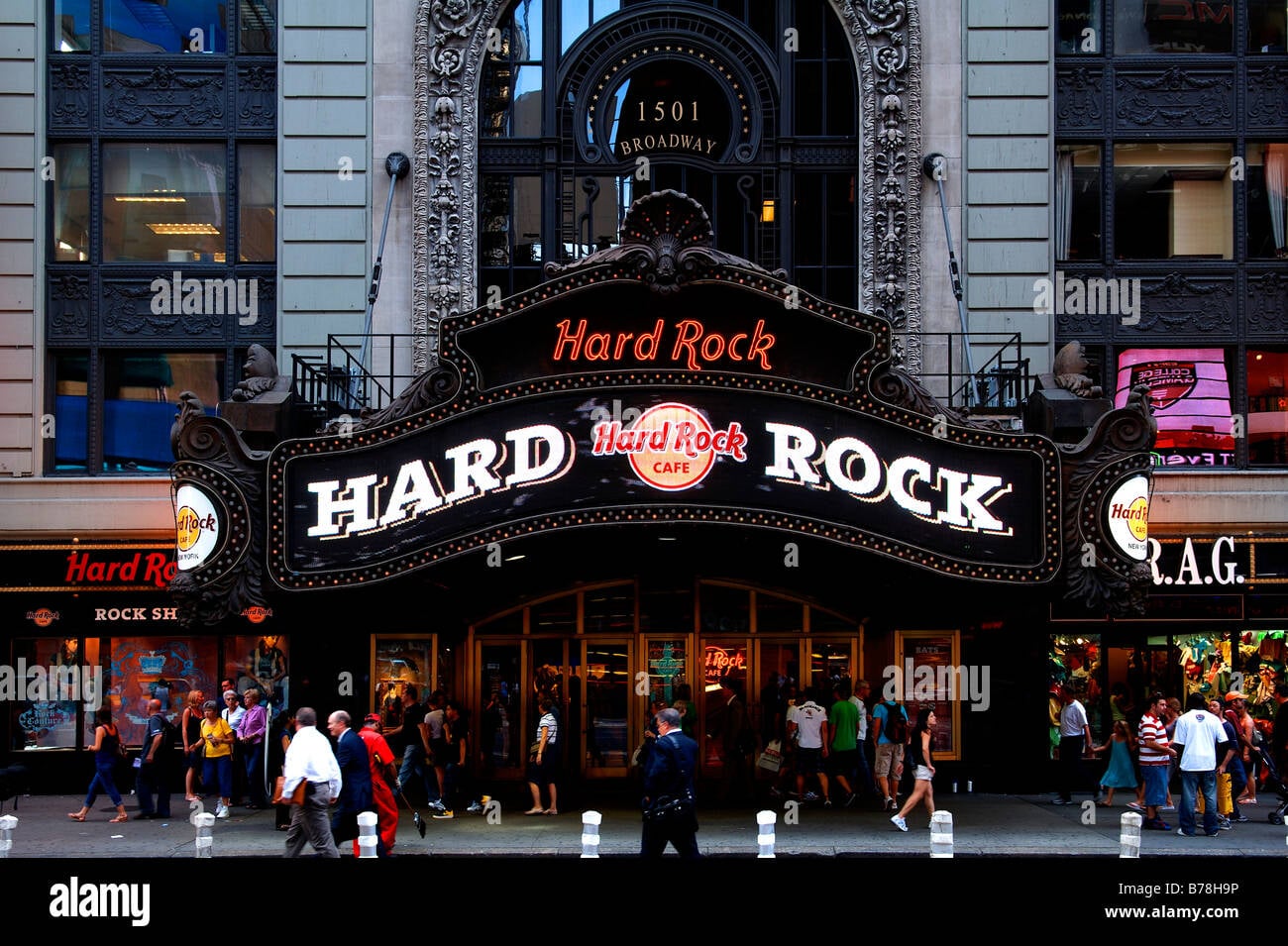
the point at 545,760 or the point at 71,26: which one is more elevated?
the point at 71,26

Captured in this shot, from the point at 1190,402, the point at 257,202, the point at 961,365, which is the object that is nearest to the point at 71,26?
the point at 257,202

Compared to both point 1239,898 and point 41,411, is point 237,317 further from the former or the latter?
point 1239,898

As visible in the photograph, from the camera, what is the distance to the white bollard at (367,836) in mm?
13414

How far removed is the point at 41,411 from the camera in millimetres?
24047

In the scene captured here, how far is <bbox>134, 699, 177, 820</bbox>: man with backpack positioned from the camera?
70.3 ft

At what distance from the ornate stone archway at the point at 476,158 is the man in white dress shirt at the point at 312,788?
9.71m

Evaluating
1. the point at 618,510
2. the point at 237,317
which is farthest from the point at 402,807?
the point at 237,317

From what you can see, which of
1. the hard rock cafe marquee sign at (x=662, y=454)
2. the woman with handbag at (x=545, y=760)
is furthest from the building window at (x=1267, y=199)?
the woman with handbag at (x=545, y=760)

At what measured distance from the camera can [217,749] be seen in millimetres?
21734

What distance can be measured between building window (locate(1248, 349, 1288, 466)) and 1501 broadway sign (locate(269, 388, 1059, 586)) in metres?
7.86

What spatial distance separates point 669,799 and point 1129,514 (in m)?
7.78

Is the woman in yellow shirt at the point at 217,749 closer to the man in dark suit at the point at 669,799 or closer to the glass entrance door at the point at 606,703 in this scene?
the glass entrance door at the point at 606,703

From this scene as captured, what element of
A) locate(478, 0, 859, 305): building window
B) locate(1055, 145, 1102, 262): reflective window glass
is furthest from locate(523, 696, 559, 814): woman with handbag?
locate(1055, 145, 1102, 262): reflective window glass

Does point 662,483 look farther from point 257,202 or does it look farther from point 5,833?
point 257,202
